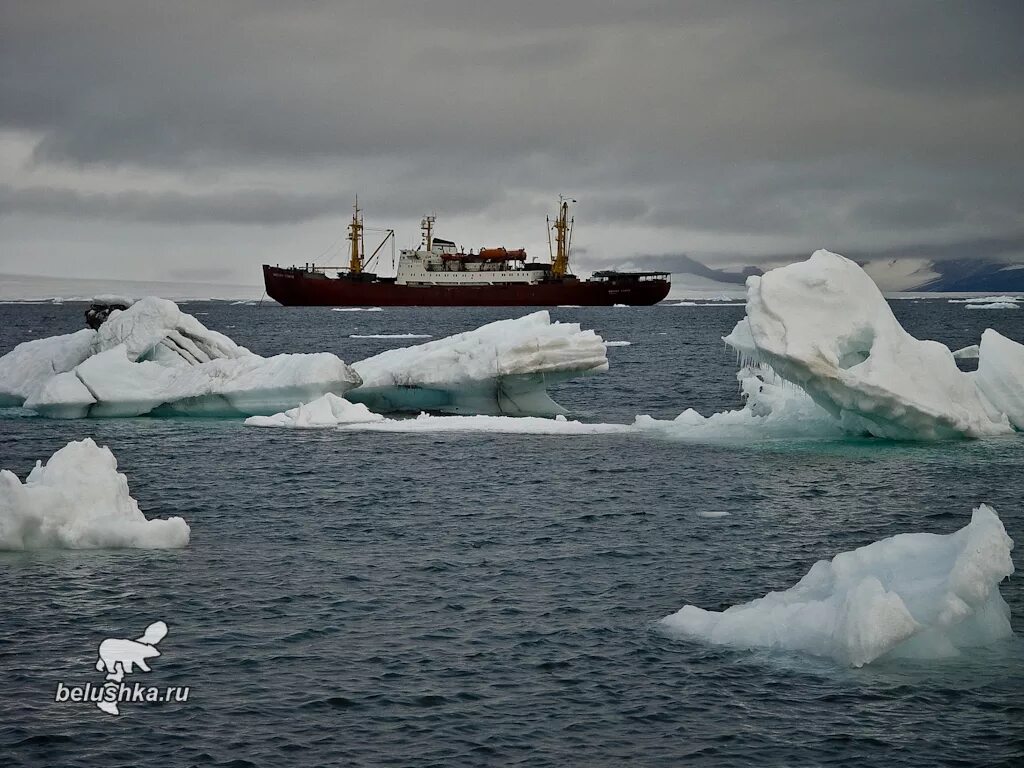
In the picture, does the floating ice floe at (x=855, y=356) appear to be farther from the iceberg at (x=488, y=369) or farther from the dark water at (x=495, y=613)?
the iceberg at (x=488, y=369)

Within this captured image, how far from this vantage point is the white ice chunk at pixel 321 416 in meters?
32.8

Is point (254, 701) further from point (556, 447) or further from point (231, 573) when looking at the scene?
point (556, 447)

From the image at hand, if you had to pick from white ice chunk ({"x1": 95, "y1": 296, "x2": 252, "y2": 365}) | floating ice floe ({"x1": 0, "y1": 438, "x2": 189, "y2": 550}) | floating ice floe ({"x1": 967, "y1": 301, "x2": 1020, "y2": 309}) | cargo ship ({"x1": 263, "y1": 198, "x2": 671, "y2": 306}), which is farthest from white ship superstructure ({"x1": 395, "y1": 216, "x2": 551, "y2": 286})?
floating ice floe ({"x1": 0, "y1": 438, "x2": 189, "y2": 550})

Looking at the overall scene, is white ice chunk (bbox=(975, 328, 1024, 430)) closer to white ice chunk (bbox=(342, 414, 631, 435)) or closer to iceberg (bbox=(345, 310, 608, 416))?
white ice chunk (bbox=(342, 414, 631, 435))

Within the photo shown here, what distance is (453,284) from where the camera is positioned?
142250 millimetres

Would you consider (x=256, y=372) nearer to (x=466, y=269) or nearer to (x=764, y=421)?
(x=764, y=421)

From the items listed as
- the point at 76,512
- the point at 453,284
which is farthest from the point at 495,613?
the point at 453,284

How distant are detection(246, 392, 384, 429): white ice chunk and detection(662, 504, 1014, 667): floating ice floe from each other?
67.1ft

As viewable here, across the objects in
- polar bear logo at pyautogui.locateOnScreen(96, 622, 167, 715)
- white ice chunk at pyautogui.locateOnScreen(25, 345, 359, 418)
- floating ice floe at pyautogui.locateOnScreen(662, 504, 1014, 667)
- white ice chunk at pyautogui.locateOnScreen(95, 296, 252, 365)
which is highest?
white ice chunk at pyautogui.locateOnScreen(95, 296, 252, 365)

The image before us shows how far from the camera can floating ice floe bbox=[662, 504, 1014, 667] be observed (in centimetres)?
1195

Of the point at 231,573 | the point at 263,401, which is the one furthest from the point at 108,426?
the point at 231,573

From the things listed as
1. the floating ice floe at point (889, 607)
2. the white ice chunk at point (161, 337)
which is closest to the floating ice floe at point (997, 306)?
the white ice chunk at point (161, 337)

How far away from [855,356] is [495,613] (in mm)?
16769

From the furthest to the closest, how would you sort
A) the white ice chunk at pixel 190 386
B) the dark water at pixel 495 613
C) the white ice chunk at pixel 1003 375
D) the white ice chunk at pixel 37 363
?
the white ice chunk at pixel 37 363 < the white ice chunk at pixel 190 386 < the white ice chunk at pixel 1003 375 < the dark water at pixel 495 613
